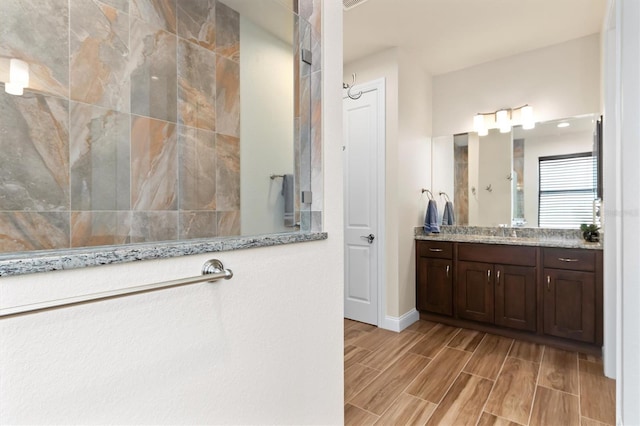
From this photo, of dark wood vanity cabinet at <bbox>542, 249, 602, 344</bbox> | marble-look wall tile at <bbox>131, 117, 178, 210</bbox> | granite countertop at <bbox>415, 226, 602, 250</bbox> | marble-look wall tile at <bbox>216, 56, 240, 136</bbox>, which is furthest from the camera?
granite countertop at <bbox>415, 226, 602, 250</bbox>

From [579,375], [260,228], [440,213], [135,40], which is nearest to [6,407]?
[260,228]

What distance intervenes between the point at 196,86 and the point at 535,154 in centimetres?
305

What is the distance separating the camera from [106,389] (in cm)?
73

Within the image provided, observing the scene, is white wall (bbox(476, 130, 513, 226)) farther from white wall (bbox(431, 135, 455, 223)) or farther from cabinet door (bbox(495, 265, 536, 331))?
cabinet door (bbox(495, 265, 536, 331))

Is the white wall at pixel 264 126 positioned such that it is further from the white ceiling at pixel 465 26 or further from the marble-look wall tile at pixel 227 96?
the white ceiling at pixel 465 26

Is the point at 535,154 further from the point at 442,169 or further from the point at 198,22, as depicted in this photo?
the point at 198,22

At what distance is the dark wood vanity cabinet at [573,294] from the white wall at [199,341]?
6.93ft

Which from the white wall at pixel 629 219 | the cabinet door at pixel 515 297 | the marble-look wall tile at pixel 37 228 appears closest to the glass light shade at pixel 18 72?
the marble-look wall tile at pixel 37 228

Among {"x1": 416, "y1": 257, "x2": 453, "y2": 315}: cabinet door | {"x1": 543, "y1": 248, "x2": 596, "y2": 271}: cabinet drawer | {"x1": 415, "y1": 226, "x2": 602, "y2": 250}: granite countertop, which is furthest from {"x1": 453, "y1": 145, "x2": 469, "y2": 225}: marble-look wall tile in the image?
{"x1": 543, "y1": 248, "x2": 596, "y2": 271}: cabinet drawer

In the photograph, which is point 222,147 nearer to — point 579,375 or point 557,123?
point 579,375

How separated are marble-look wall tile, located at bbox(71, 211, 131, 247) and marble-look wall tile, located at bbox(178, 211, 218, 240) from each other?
0.21 m

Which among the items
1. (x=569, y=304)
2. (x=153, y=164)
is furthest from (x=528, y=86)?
(x=153, y=164)

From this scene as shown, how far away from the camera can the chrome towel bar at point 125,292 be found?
0.57 m

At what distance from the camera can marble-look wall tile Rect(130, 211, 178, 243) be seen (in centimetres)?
118
